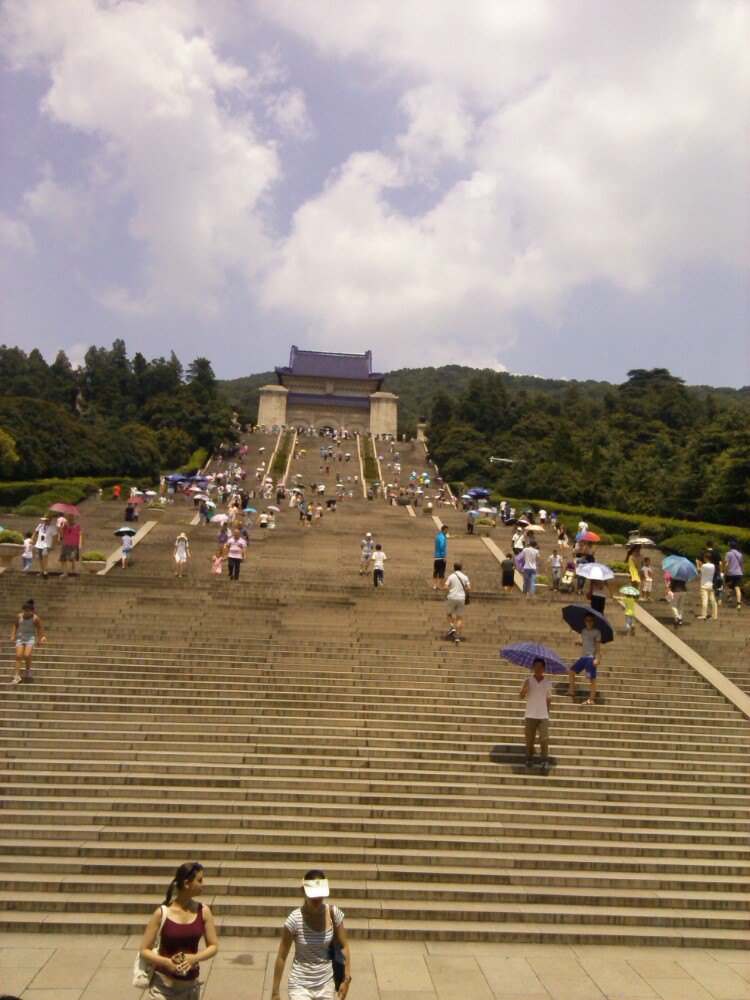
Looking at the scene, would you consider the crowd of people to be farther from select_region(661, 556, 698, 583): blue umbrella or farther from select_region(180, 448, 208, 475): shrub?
select_region(180, 448, 208, 475): shrub

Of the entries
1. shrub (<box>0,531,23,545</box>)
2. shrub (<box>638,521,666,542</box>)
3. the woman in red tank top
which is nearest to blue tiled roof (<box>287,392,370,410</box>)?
shrub (<box>638,521,666,542</box>)

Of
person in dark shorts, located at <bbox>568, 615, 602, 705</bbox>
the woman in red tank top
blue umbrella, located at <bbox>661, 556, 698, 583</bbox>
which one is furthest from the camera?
blue umbrella, located at <bbox>661, 556, 698, 583</bbox>

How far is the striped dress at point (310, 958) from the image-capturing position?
14.5 feet

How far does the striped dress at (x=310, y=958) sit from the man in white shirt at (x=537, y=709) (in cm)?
497

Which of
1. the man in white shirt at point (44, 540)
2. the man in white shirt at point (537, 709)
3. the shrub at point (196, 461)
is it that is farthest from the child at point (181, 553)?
the shrub at point (196, 461)

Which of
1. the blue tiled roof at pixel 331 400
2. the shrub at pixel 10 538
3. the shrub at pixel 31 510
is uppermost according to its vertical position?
the blue tiled roof at pixel 331 400

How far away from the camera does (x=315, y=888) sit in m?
4.44

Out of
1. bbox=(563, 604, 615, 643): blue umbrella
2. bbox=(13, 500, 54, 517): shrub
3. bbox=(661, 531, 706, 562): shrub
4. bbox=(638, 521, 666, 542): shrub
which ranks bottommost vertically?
bbox=(563, 604, 615, 643): blue umbrella

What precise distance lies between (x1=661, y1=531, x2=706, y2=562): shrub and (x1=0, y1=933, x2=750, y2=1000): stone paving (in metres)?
18.6

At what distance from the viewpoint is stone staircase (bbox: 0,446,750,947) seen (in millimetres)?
7129

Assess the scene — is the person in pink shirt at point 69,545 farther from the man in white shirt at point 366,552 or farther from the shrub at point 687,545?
the shrub at point 687,545

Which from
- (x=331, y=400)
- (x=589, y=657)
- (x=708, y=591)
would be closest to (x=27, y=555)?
(x=589, y=657)

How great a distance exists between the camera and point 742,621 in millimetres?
16016

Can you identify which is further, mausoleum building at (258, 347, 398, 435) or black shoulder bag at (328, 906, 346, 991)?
mausoleum building at (258, 347, 398, 435)
